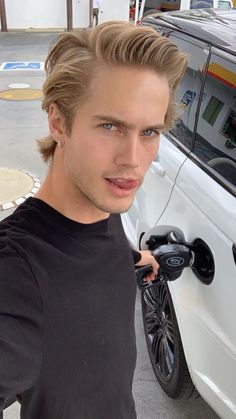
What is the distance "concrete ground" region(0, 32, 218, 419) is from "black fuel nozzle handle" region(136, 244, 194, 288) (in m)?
0.86

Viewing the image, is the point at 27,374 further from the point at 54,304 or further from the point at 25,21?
the point at 25,21

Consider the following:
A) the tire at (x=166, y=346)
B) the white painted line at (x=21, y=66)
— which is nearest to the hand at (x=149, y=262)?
the tire at (x=166, y=346)

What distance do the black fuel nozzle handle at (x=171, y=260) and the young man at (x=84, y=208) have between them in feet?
2.19

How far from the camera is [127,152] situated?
3.62ft

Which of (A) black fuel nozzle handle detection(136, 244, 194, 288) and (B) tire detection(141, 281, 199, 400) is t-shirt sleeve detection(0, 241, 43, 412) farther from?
(B) tire detection(141, 281, 199, 400)

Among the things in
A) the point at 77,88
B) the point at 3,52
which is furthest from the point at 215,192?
the point at 3,52

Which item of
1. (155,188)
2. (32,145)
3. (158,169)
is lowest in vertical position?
(32,145)

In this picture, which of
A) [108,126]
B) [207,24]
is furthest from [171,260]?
[207,24]

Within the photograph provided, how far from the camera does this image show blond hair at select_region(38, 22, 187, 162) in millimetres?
1094

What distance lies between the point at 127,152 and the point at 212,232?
2.57ft

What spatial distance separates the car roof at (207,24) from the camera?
1.98 metres

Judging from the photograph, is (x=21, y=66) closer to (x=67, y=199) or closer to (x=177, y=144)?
(x=177, y=144)

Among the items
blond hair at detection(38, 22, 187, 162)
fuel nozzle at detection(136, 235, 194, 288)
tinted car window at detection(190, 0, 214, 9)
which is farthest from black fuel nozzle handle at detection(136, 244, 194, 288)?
tinted car window at detection(190, 0, 214, 9)

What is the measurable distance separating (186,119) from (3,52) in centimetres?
981
